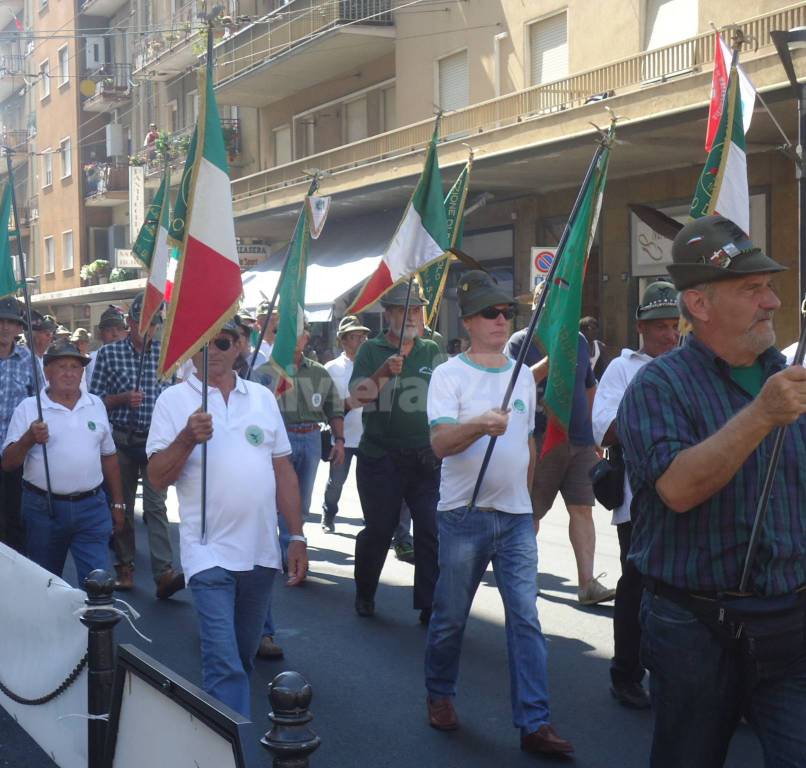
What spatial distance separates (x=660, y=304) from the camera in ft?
19.4

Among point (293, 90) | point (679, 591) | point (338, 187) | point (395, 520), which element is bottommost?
point (395, 520)

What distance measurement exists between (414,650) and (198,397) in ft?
8.39

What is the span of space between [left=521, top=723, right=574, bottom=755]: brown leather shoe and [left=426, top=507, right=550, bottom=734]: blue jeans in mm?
75

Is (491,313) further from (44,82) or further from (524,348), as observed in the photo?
(44,82)

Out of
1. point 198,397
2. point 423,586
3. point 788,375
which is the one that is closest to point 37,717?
point 198,397

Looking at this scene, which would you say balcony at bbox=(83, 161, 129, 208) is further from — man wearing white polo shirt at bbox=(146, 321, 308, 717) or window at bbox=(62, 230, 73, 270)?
man wearing white polo shirt at bbox=(146, 321, 308, 717)

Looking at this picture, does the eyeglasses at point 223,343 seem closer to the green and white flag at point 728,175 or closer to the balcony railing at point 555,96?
the green and white flag at point 728,175

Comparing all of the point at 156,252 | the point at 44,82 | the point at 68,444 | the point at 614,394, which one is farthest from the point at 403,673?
the point at 44,82

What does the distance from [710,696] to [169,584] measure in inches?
218

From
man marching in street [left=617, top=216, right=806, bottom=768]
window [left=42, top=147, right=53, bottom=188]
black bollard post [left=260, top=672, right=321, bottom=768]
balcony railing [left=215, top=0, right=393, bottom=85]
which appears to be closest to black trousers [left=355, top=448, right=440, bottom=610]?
man marching in street [left=617, top=216, right=806, bottom=768]

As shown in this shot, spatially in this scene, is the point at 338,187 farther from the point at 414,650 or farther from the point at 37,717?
the point at 37,717

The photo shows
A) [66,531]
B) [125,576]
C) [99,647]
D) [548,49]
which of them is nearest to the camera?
[99,647]

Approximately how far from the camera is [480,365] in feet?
Result: 18.2

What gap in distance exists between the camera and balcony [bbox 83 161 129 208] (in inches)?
1690
